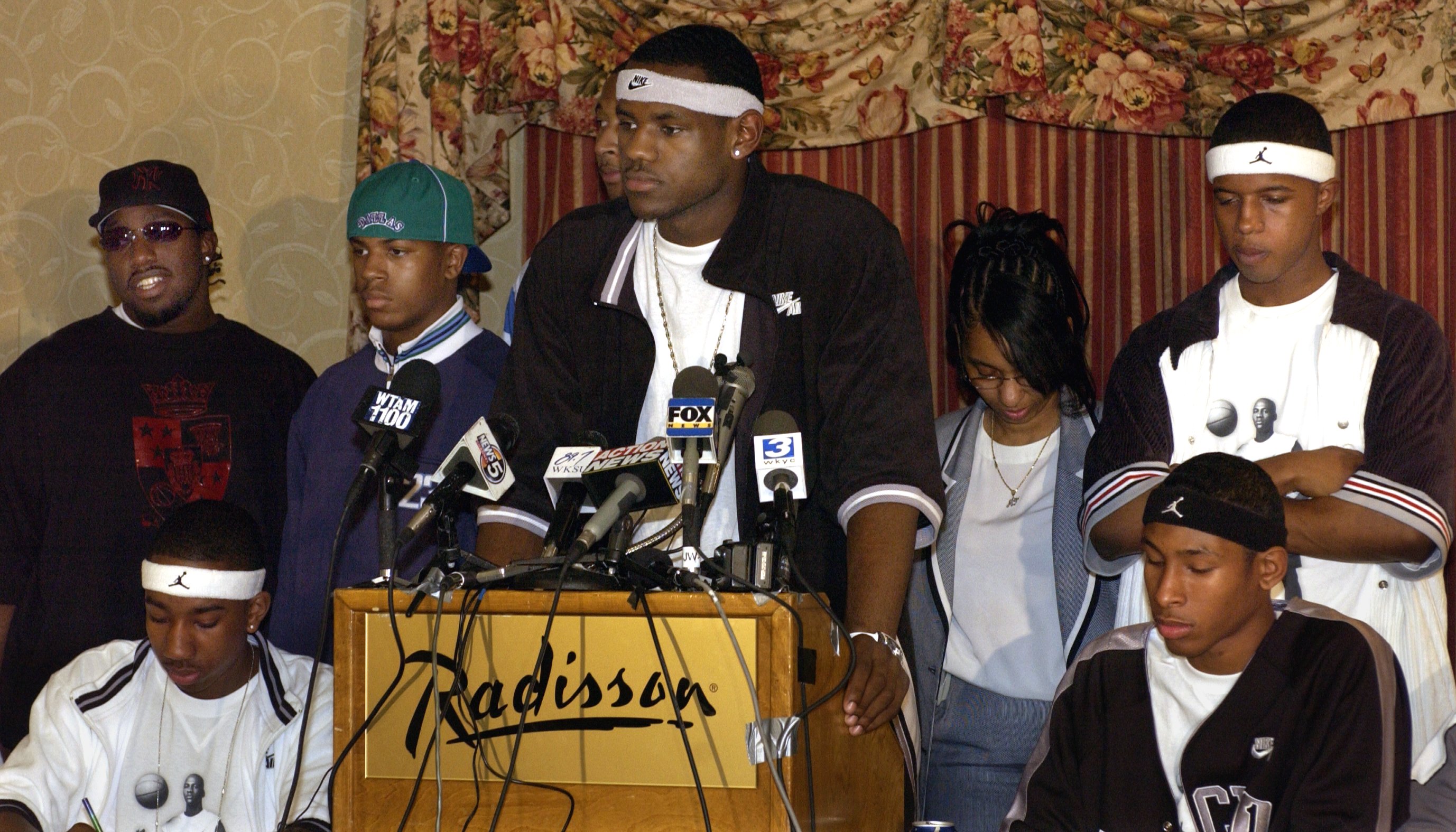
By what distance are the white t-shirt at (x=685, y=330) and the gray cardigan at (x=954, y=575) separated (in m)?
0.85

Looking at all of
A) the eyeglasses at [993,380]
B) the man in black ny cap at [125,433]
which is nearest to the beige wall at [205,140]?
the man in black ny cap at [125,433]

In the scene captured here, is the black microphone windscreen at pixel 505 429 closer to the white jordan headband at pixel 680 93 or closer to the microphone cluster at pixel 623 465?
the microphone cluster at pixel 623 465

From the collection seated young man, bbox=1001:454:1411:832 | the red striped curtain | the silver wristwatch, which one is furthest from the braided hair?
the silver wristwatch

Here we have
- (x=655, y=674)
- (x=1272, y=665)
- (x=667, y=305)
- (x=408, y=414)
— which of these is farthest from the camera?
(x=667, y=305)

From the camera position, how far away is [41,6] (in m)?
4.80

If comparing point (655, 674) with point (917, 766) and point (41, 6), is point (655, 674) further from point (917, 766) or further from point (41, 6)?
point (41, 6)

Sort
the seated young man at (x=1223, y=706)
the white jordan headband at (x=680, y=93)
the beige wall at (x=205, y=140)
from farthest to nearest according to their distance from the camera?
the beige wall at (x=205, y=140) → the white jordan headband at (x=680, y=93) → the seated young man at (x=1223, y=706)

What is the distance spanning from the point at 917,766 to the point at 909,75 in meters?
2.18

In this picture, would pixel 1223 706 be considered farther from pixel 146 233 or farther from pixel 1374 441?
pixel 146 233

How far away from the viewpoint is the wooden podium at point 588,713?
1.93 meters

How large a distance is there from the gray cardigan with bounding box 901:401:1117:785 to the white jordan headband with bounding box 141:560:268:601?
4.93ft

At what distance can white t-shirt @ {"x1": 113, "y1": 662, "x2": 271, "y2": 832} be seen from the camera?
3.04 m

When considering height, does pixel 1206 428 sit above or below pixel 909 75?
below

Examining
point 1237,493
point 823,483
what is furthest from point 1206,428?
point 823,483
